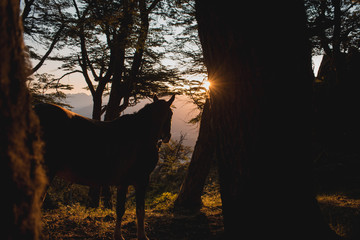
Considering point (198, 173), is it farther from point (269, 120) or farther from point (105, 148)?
point (269, 120)

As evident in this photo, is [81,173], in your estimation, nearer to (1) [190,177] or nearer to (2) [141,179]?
(2) [141,179]

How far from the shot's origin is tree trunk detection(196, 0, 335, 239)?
1.67 m

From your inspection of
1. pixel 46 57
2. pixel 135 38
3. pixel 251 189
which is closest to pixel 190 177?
pixel 251 189

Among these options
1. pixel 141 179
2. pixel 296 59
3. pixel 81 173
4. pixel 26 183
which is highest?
pixel 296 59

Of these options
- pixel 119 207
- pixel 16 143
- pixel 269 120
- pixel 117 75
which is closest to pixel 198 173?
pixel 119 207

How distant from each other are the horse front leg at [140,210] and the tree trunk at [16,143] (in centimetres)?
244

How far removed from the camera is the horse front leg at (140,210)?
2.96 metres

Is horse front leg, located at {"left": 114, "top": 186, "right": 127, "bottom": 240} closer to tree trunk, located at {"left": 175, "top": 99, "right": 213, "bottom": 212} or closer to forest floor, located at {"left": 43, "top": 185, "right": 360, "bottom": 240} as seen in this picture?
forest floor, located at {"left": 43, "top": 185, "right": 360, "bottom": 240}

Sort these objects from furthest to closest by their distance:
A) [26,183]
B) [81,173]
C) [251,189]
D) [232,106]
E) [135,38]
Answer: [135,38]
[81,173]
[232,106]
[251,189]
[26,183]

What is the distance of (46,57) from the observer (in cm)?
916

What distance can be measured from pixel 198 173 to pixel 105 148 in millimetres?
3589

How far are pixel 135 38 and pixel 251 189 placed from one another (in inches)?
261

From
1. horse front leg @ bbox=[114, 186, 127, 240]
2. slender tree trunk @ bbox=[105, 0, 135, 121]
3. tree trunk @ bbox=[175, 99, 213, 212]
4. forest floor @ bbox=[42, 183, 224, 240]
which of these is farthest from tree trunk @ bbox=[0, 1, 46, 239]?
slender tree trunk @ bbox=[105, 0, 135, 121]

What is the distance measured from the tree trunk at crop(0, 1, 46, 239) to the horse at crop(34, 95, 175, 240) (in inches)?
62.3
